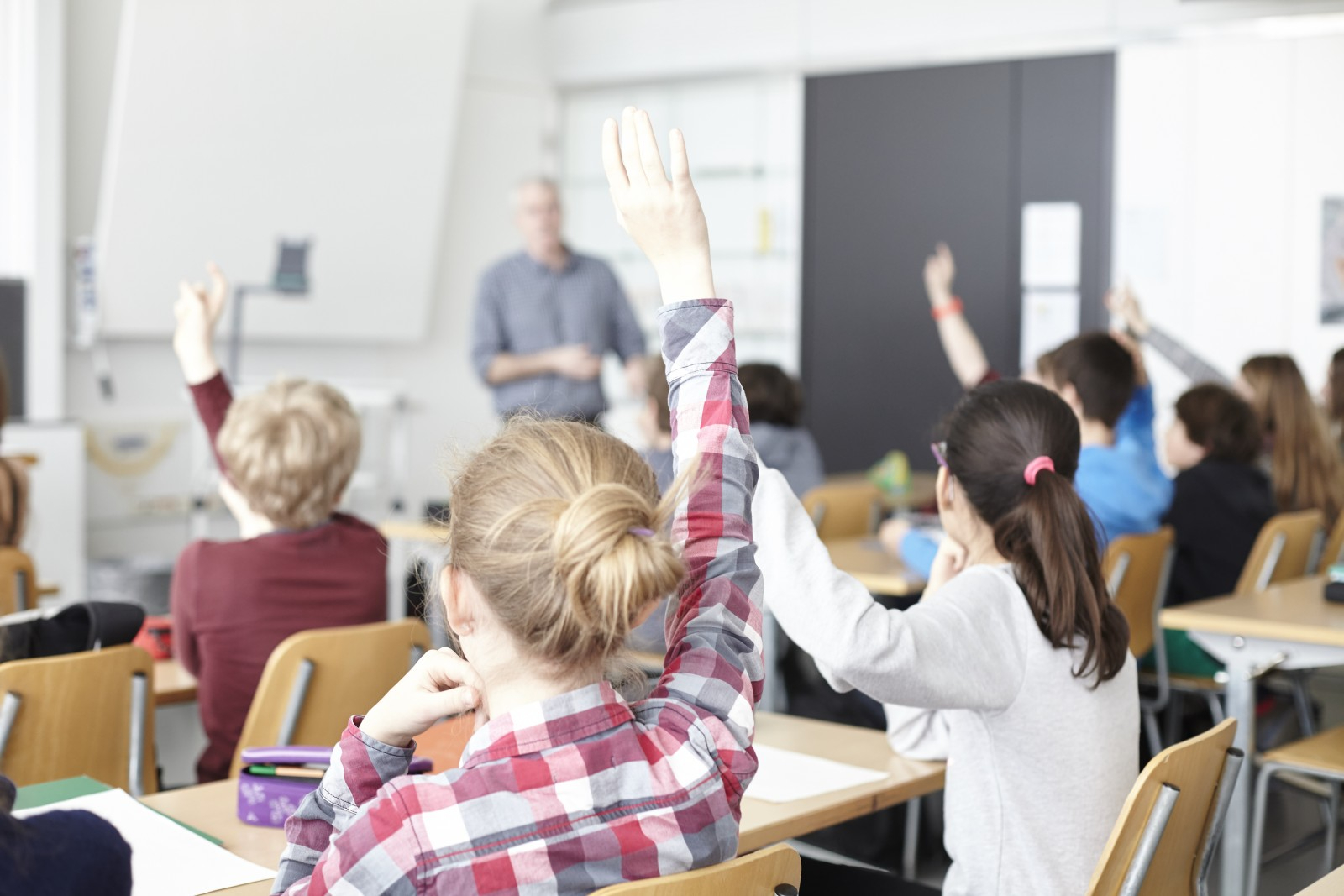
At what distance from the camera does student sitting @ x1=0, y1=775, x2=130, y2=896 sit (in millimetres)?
995

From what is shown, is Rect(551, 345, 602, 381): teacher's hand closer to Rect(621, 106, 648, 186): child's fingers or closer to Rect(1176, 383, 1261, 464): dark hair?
Rect(1176, 383, 1261, 464): dark hair

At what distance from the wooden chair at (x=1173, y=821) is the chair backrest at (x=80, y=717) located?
1390 mm

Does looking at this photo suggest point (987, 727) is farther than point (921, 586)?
No

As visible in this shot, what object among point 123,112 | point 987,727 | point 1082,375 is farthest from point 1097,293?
point 987,727

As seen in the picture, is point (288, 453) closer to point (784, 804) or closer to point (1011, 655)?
point (784, 804)

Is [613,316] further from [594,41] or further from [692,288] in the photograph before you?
[692,288]

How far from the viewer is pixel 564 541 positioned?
3.60ft

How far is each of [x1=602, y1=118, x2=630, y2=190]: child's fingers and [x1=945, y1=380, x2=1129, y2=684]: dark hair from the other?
2.64 ft

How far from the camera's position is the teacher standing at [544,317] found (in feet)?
17.0

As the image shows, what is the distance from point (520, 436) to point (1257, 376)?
356 cm

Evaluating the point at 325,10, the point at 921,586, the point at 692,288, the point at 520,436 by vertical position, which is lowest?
the point at 921,586

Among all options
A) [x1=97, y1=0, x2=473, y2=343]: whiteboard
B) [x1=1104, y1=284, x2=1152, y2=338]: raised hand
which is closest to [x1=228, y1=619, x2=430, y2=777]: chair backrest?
[x1=1104, y1=284, x2=1152, y2=338]: raised hand

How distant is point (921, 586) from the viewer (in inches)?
140

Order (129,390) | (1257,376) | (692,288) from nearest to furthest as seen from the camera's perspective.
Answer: (692,288) → (1257,376) → (129,390)
